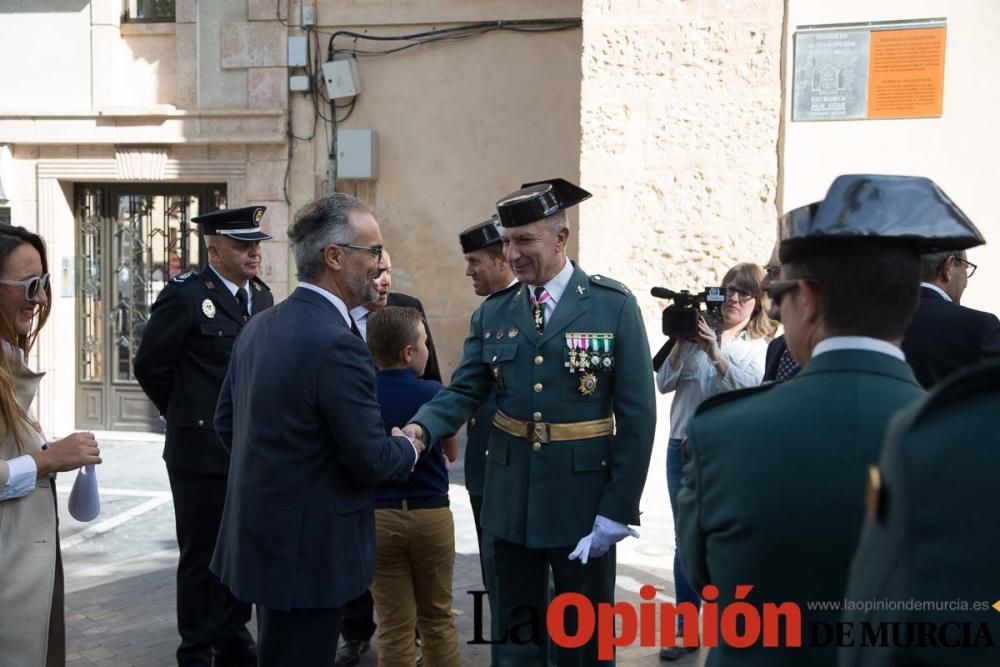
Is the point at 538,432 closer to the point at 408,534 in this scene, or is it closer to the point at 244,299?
the point at 408,534

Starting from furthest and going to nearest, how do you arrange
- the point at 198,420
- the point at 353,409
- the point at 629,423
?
the point at 198,420 < the point at 629,423 < the point at 353,409

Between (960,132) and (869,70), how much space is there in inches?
27.1

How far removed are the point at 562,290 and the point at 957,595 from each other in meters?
2.37

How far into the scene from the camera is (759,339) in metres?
4.54

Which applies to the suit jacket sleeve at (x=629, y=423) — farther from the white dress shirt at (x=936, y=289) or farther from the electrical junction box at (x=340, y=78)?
the electrical junction box at (x=340, y=78)

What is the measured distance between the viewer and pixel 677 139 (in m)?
6.66

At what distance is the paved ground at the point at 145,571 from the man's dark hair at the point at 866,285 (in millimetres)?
3131

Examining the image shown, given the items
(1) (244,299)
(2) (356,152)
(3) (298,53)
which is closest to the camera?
(1) (244,299)

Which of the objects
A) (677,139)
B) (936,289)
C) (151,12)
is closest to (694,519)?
(936,289)

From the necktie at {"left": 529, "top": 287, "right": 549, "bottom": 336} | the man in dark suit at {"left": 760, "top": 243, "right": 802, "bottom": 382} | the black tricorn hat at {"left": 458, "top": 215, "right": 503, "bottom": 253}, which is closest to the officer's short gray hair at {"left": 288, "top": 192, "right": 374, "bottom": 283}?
the necktie at {"left": 529, "top": 287, "right": 549, "bottom": 336}

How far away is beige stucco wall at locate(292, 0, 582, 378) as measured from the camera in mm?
9398

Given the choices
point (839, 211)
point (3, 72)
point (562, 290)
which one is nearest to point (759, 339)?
point (562, 290)

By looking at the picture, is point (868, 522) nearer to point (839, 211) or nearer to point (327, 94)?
point (839, 211)

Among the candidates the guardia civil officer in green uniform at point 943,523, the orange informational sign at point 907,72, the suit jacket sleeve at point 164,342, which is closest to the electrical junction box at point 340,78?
the orange informational sign at point 907,72
